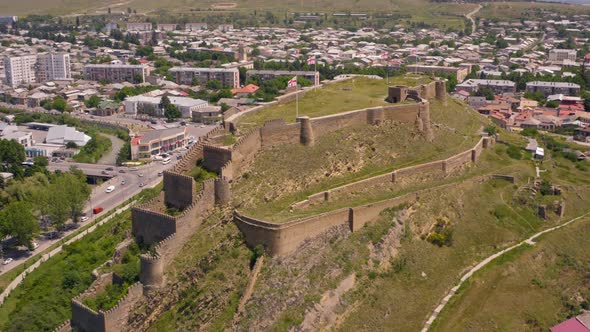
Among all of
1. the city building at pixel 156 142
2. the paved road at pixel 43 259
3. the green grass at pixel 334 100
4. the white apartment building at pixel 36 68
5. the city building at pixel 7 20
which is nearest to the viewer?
the paved road at pixel 43 259

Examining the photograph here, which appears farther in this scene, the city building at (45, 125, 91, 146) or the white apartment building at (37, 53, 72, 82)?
the white apartment building at (37, 53, 72, 82)

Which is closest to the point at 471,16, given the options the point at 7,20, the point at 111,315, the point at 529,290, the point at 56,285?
the point at 7,20

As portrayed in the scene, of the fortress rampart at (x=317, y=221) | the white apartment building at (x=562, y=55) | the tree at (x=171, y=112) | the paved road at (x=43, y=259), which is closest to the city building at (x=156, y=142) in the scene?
the tree at (x=171, y=112)

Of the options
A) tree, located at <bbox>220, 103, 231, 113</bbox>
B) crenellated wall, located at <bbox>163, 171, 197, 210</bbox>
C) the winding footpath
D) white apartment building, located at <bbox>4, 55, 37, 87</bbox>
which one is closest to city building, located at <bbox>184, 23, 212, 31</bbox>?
white apartment building, located at <bbox>4, 55, 37, 87</bbox>

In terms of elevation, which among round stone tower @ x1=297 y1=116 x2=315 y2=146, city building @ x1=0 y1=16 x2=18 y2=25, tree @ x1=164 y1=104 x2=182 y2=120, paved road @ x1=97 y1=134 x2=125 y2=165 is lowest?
paved road @ x1=97 y1=134 x2=125 y2=165

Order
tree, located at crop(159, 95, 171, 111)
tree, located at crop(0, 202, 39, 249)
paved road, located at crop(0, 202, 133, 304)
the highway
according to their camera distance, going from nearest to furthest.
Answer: paved road, located at crop(0, 202, 133, 304), tree, located at crop(0, 202, 39, 249), the highway, tree, located at crop(159, 95, 171, 111)

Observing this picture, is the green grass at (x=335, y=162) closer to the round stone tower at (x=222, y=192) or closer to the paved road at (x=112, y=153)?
the round stone tower at (x=222, y=192)

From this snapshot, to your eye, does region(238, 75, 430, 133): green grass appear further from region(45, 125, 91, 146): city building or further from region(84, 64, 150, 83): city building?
region(84, 64, 150, 83): city building
